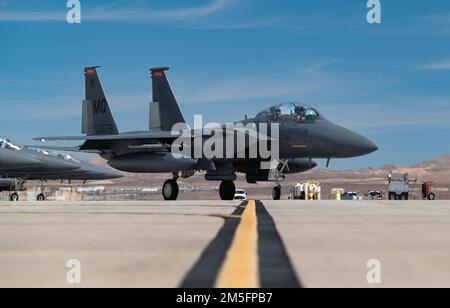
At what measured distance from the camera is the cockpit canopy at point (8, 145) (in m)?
34.9

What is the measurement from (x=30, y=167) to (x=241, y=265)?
3146 cm

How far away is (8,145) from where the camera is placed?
35.2 m

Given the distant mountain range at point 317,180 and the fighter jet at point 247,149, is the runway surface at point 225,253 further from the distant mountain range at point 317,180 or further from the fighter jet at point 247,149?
the distant mountain range at point 317,180

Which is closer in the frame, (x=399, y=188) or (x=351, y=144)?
(x=351, y=144)

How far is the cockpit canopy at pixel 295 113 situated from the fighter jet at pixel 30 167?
1279 centimetres

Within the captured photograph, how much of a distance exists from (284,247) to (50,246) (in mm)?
2468

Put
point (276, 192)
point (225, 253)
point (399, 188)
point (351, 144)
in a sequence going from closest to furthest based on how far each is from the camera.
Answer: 1. point (225, 253)
2. point (351, 144)
3. point (276, 192)
4. point (399, 188)

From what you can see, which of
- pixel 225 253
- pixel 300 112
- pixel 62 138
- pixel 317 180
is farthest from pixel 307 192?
pixel 317 180

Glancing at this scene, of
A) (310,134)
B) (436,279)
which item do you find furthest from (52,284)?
(310,134)

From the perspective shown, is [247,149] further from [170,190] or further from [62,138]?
[62,138]

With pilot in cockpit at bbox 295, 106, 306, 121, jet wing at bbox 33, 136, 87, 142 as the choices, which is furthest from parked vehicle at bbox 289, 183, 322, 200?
jet wing at bbox 33, 136, 87, 142

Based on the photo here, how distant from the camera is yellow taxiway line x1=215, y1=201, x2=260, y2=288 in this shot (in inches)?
197
